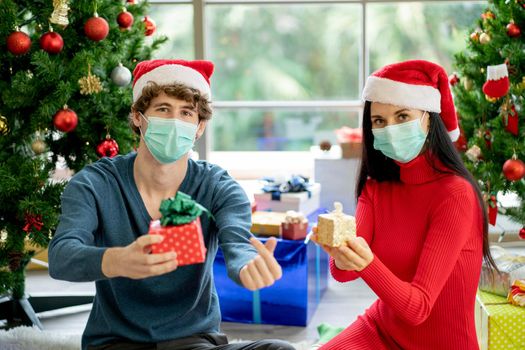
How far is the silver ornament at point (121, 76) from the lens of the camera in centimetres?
329

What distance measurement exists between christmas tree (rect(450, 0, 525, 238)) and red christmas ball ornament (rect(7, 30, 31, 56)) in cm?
201

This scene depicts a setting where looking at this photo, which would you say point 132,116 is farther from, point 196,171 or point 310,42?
point 310,42

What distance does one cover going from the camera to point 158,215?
6.52 feet

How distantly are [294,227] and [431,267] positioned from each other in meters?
1.66

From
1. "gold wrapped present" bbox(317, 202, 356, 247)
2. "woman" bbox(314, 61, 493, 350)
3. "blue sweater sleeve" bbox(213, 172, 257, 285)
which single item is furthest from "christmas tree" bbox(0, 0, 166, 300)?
"gold wrapped present" bbox(317, 202, 356, 247)

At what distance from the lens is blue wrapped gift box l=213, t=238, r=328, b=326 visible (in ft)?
11.8

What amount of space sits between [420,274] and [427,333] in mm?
217

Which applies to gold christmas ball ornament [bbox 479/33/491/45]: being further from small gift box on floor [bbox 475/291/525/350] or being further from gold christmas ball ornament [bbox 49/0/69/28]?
gold christmas ball ornament [bbox 49/0/69/28]

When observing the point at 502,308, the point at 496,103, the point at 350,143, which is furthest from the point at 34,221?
the point at 350,143

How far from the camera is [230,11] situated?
5469 mm

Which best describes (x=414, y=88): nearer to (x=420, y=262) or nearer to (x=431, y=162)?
(x=431, y=162)

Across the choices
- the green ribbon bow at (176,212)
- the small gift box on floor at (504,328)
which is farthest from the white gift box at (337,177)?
the green ribbon bow at (176,212)

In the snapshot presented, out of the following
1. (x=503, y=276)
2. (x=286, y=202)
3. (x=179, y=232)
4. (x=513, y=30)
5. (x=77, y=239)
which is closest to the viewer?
(x=179, y=232)

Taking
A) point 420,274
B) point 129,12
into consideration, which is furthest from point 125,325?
point 129,12
